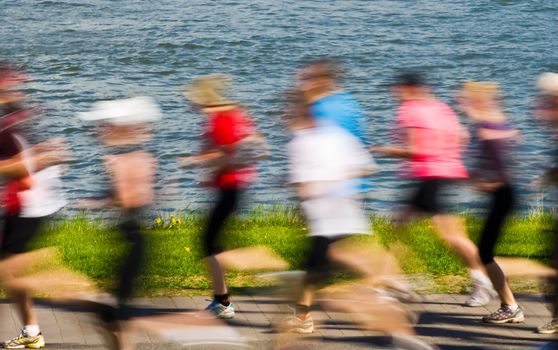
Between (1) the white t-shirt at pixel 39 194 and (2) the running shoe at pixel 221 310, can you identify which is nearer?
(1) the white t-shirt at pixel 39 194

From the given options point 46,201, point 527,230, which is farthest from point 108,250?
point 527,230

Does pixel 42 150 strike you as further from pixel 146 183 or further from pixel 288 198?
pixel 288 198

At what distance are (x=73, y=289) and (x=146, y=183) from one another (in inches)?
49.5

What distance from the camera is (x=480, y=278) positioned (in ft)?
31.0

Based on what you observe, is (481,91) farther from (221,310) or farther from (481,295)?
(221,310)

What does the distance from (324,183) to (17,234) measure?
6.63ft

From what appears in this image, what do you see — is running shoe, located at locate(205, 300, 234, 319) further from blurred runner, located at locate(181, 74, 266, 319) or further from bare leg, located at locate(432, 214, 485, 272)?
bare leg, located at locate(432, 214, 485, 272)

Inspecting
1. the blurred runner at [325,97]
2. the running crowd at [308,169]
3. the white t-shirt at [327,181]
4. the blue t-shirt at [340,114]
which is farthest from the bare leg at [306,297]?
the blurred runner at [325,97]

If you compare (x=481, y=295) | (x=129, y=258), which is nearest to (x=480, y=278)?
(x=481, y=295)

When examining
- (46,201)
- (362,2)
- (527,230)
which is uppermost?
(46,201)

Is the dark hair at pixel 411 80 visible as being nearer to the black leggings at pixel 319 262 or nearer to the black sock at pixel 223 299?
the black leggings at pixel 319 262

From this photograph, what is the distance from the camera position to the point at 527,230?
12477mm

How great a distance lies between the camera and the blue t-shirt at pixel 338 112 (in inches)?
324

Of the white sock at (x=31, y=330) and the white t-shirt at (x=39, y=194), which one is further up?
the white t-shirt at (x=39, y=194)
